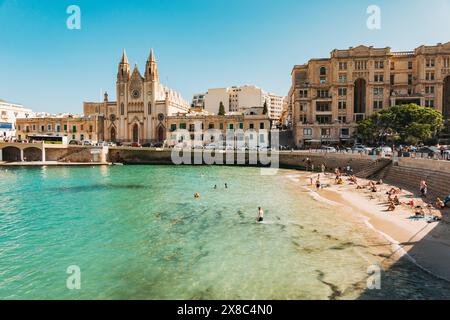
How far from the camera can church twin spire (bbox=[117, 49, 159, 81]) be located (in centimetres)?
9494

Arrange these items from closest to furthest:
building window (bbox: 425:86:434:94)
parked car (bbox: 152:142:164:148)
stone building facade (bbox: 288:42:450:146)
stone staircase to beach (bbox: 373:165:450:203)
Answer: stone staircase to beach (bbox: 373:165:450:203) → stone building facade (bbox: 288:42:450:146) → building window (bbox: 425:86:434:94) → parked car (bbox: 152:142:164:148)

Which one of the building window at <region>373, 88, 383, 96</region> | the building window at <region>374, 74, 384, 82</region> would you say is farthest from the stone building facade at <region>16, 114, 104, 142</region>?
the building window at <region>374, 74, 384, 82</region>

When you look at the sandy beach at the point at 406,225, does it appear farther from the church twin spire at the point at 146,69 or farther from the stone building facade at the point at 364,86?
the church twin spire at the point at 146,69

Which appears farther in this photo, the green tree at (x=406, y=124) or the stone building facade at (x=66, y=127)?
the stone building facade at (x=66, y=127)

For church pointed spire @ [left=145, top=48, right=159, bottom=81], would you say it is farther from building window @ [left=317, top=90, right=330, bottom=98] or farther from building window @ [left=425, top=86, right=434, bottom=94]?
building window @ [left=425, top=86, right=434, bottom=94]

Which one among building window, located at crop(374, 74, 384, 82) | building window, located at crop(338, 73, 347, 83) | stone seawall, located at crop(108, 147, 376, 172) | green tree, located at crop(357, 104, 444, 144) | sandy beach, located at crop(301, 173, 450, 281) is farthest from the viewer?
building window, located at crop(338, 73, 347, 83)

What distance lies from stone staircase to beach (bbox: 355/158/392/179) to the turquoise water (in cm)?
1741

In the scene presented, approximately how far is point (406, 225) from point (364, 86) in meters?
61.8

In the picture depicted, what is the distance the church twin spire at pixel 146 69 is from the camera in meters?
94.9

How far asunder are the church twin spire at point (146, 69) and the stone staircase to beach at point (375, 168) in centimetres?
6859

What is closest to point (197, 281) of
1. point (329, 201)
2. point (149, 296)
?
point (149, 296)

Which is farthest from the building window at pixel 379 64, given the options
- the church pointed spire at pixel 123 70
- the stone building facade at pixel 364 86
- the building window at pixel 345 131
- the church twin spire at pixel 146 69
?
the church pointed spire at pixel 123 70

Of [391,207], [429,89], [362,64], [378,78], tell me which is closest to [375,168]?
[391,207]
